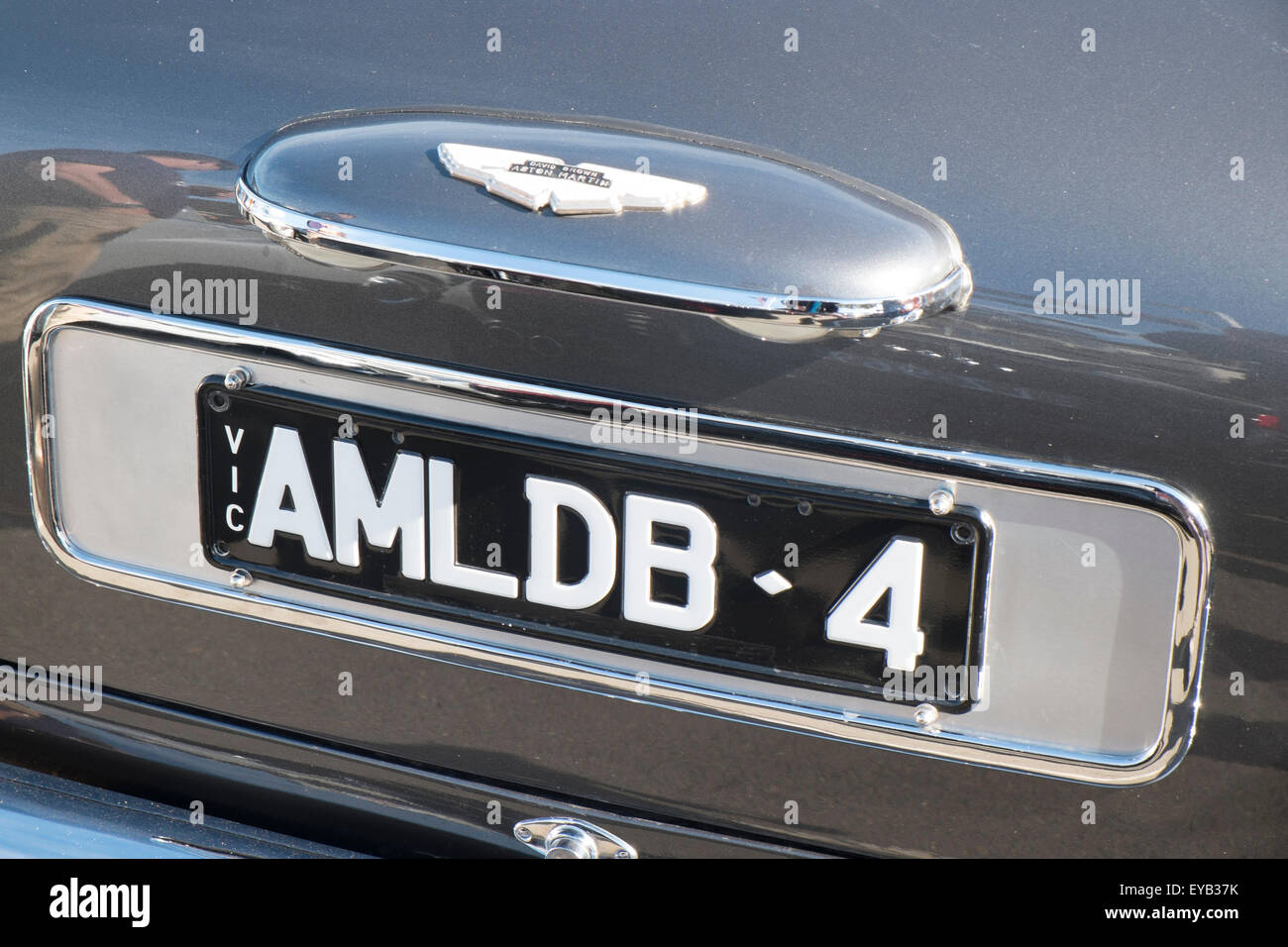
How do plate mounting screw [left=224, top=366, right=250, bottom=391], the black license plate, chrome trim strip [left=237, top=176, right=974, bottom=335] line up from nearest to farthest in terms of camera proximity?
chrome trim strip [left=237, top=176, right=974, bottom=335], the black license plate, plate mounting screw [left=224, top=366, right=250, bottom=391]

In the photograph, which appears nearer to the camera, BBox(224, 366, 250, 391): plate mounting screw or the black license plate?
the black license plate

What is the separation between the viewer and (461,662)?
141 centimetres

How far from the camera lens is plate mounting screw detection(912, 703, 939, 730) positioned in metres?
1.27

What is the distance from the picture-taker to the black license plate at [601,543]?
124cm

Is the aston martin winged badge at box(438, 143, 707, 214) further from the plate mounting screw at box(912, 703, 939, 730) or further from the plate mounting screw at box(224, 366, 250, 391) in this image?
the plate mounting screw at box(912, 703, 939, 730)

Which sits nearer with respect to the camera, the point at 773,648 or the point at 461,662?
the point at 773,648

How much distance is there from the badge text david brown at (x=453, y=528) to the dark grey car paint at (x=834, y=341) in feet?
0.41

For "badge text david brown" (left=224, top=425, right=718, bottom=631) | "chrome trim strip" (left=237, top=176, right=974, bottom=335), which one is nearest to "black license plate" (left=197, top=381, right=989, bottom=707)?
"badge text david brown" (left=224, top=425, right=718, bottom=631)

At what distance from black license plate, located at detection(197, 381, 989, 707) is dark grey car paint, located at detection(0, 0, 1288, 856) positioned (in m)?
0.09

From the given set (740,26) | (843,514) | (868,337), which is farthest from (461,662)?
(740,26)

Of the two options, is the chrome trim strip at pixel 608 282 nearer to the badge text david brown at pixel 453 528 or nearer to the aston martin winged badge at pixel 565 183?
the aston martin winged badge at pixel 565 183

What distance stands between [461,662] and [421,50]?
696 mm
